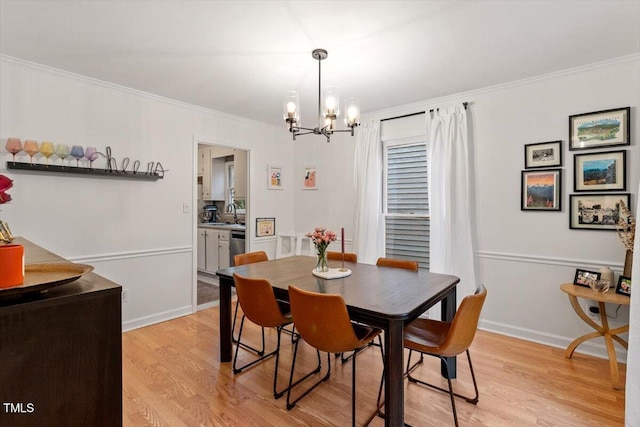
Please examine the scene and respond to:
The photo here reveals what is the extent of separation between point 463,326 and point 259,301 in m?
1.24

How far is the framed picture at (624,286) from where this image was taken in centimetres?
240

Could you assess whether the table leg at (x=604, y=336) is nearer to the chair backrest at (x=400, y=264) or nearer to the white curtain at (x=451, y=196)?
the white curtain at (x=451, y=196)

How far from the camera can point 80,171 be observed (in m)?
2.92

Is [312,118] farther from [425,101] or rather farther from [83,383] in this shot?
[83,383]

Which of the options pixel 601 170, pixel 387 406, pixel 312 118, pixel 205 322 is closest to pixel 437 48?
pixel 601 170

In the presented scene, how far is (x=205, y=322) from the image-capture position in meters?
3.54

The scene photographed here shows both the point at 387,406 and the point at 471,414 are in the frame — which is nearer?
the point at 387,406

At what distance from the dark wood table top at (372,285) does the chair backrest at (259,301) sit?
90 mm

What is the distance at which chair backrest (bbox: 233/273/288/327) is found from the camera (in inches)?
82.0

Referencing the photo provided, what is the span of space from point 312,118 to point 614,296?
3.59 metres

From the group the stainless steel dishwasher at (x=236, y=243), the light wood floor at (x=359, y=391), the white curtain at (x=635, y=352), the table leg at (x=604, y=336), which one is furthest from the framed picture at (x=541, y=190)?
the stainless steel dishwasher at (x=236, y=243)

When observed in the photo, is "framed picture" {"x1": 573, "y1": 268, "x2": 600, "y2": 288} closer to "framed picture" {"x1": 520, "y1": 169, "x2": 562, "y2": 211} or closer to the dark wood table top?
"framed picture" {"x1": 520, "y1": 169, "x2": 562, "y2": 211}

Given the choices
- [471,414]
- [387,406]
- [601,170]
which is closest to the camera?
[387,406]

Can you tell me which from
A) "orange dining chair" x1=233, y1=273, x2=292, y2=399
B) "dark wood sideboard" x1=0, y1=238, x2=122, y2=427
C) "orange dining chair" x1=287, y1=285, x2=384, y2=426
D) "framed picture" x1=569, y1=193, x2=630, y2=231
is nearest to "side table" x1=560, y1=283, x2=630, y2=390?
"framed picture" x1=569, y1=193, x2=630, y2=231
